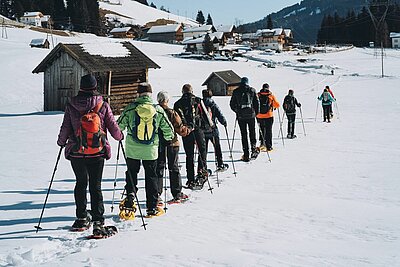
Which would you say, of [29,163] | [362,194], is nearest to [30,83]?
[29,163]

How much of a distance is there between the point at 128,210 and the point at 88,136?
4.61 feet

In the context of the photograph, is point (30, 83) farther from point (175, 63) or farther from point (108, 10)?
point (108, 10)

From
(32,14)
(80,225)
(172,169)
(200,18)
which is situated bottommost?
(80,225)

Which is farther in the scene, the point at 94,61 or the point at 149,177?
the point at 94,61

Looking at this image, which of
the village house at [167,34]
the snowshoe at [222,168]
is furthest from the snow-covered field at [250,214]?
the village house at [167,34]

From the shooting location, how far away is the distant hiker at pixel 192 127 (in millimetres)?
7184

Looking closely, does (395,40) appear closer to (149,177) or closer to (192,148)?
(192,148)

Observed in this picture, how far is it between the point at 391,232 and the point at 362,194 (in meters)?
2.22

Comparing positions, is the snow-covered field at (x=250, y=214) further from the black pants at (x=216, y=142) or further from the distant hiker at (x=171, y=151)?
the black pants at (x=216, y=142)

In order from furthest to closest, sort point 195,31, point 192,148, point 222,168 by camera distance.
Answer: point 195,31
point 222,168
point 192,148

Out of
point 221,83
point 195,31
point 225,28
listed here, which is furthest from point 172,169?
point 225,28

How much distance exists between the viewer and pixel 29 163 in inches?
402

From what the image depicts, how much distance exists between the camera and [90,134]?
4949mm

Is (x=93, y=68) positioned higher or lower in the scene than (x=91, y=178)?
higher
